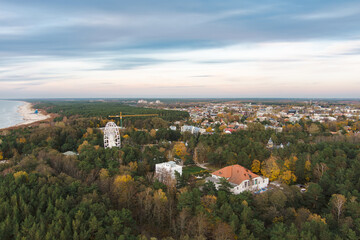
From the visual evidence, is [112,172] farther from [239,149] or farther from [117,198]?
[239,149]

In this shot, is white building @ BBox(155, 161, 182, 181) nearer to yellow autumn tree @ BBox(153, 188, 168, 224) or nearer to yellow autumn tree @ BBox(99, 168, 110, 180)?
yellow autumn tree @ BBox(99, 168, 110, 180)

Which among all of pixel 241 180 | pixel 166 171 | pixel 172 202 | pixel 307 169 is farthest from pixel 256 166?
pixel 172 202

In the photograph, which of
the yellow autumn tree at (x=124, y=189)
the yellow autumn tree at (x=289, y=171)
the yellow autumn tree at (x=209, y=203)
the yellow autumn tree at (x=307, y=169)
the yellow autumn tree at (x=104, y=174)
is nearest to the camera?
the yellow autumn tree at (x=209, y=203)

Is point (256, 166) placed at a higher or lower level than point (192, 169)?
higher

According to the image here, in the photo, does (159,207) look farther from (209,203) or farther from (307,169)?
(307,169)

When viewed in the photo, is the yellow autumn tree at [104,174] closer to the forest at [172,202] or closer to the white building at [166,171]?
the forest at [172,202]

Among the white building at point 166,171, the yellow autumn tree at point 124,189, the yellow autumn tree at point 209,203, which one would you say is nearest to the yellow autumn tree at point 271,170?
the white building at point 166,171

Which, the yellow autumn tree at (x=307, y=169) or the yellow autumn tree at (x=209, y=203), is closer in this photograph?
the yellow autumn tree at (x=209, y=203)

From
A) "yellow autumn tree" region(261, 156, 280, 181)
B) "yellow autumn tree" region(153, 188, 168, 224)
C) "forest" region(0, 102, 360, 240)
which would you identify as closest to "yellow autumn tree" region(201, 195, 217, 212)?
"forest" region(0, 102, 360, 240)

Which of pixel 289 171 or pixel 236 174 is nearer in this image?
pixel 236 174
